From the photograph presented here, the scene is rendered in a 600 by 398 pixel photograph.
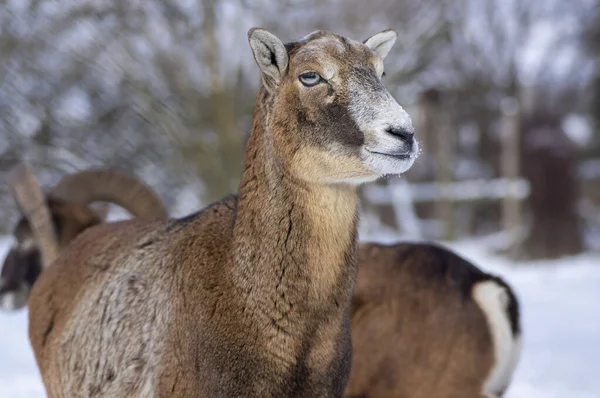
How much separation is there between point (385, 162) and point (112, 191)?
3830 millimetres

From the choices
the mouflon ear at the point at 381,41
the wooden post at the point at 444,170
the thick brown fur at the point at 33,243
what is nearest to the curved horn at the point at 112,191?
the thick brown fur at the point at 33,243

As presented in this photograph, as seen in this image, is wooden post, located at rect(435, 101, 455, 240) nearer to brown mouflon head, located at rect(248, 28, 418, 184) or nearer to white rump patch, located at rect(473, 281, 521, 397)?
white rump patch, located at rect(473, 281, 521, 397)

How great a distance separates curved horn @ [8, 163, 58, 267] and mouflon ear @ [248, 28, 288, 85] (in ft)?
10.9

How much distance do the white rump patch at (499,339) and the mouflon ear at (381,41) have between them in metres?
1.74

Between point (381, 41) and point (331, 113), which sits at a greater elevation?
point (381, 41)

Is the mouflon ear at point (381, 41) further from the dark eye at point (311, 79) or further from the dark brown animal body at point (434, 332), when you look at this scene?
the dark brown animal body at point (434, 332)

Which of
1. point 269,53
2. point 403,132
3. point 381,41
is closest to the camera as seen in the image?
point 403,132

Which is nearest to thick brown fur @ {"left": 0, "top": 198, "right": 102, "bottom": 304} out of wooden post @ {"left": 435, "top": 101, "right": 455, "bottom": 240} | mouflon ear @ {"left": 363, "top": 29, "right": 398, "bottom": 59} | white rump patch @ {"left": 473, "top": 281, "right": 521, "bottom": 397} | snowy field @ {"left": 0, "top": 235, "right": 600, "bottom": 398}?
snowy field @ {"left": 0, "top": 235, "right": 600, "bottom": 398}

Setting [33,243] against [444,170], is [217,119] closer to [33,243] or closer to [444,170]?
[444,170]

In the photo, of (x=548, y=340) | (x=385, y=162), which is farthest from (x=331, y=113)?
(x=548, y=340)

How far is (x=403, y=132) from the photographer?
3.07m

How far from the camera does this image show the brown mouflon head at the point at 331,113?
3.12m

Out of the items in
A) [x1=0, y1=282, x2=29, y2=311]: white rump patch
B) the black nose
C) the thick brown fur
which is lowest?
[x1=0, y1=282, x2=29, y2=311]: white rump patch

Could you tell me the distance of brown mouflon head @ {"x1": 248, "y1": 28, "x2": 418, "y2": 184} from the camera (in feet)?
10.2
